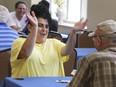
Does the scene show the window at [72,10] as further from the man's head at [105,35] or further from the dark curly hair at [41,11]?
the man's head at [105,35]

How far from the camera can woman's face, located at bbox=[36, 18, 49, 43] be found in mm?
3148

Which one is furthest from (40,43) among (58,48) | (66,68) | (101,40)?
(101,40)

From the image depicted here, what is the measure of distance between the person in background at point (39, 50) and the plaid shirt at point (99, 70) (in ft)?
3.31

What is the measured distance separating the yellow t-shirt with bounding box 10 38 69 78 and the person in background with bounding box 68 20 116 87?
969 mm

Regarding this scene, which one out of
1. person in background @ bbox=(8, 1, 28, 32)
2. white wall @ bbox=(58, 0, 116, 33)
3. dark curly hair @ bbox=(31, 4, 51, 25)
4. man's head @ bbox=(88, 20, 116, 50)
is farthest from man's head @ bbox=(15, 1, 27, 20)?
man's head @ bbox=(88, 20, 116, 50)

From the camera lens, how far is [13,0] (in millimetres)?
10188

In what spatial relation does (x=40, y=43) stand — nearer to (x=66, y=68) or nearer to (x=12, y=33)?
(x=66, y=68)

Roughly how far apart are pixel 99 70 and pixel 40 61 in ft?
3.97

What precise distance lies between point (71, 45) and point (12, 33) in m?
1.93

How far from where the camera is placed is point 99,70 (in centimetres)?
194

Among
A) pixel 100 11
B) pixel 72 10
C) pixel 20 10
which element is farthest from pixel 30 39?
pixel 72 10

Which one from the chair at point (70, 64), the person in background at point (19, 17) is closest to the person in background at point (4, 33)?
the chair at point (70, 64)

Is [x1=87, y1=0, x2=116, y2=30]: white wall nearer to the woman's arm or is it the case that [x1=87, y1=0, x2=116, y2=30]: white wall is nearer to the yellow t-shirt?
the yellow t-shirt

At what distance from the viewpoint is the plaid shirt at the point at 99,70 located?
194 centimetres
